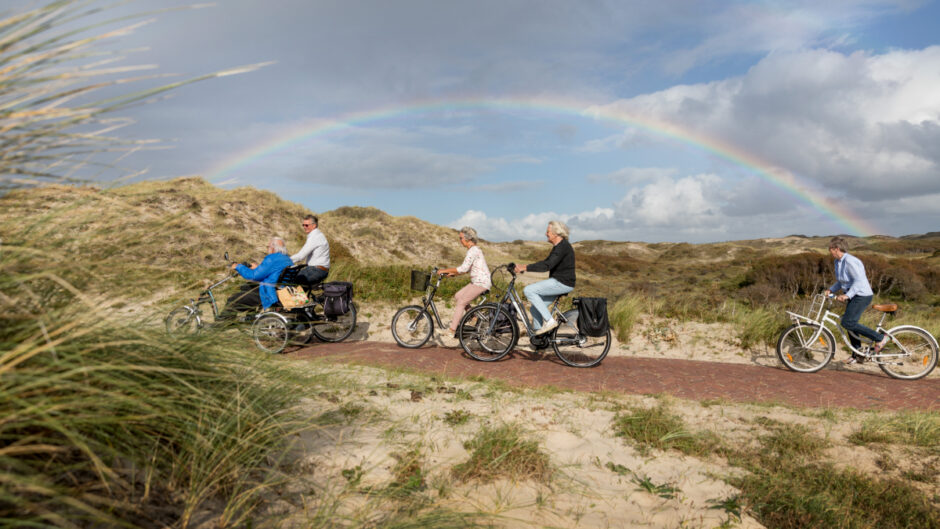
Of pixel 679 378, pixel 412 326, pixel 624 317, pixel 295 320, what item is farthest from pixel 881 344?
pixel 295 320

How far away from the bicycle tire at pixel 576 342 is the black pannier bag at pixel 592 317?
9.1 inches

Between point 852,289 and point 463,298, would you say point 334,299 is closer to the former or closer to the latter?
point 463,298

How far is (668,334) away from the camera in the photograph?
10.4 meters

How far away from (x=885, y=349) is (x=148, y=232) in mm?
11305

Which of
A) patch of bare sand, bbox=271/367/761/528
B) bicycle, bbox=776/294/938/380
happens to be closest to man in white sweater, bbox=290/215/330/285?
patch of bare sand, bbox=271/367/761/528

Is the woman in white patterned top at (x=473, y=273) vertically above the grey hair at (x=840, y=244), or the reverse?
the grey hair at (x=840, y=244)

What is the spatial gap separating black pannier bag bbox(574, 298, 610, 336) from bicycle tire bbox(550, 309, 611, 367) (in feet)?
0.76

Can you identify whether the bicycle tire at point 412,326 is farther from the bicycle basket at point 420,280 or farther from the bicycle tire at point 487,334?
the bicycle tire at point 487,334

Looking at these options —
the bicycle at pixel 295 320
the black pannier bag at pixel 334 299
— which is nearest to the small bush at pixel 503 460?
the bicycle at pixel 295 320

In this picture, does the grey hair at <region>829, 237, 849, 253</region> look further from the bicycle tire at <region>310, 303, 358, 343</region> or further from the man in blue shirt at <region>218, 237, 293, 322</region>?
the man in blue shirt at <region>218, 237, 293, 322</region>

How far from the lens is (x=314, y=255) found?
9258 millimetres

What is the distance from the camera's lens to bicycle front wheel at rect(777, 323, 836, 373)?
8.55 m

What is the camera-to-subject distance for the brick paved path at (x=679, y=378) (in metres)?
6.61

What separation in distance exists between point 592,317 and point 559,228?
1.47 meters
